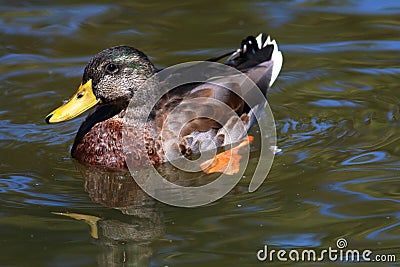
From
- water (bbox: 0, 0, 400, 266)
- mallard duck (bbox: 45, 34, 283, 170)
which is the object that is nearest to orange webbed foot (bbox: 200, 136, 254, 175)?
mallard duck (bbox: 45, 34, 283, 170)

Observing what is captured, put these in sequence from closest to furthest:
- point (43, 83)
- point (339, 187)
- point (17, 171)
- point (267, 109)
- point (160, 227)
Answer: point (160, 227)
point (339, 187)
point (17, 171)
point (267, 109)
point (43, 83)

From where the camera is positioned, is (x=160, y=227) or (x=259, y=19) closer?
(x=160, y=227)

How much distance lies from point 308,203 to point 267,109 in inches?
87.9

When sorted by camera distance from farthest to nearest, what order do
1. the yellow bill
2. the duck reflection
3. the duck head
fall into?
the duck head → the yellow bill → the duck reflection

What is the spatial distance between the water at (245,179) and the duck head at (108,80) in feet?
1.77

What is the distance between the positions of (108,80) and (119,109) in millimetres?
486

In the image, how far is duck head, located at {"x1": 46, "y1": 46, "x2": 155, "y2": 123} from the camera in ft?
25.0

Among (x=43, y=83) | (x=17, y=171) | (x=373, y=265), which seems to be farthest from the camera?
(x=43, y=83)

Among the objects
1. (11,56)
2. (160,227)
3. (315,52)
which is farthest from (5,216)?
(315,52)

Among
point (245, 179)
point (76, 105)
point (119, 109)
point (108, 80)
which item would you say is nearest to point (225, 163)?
point (245, 179)

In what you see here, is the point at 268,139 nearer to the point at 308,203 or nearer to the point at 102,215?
the point at 308,203

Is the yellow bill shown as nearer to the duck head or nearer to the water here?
the duck head

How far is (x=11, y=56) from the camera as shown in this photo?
33.4 ft

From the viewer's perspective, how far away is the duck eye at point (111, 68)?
7.73 metres
